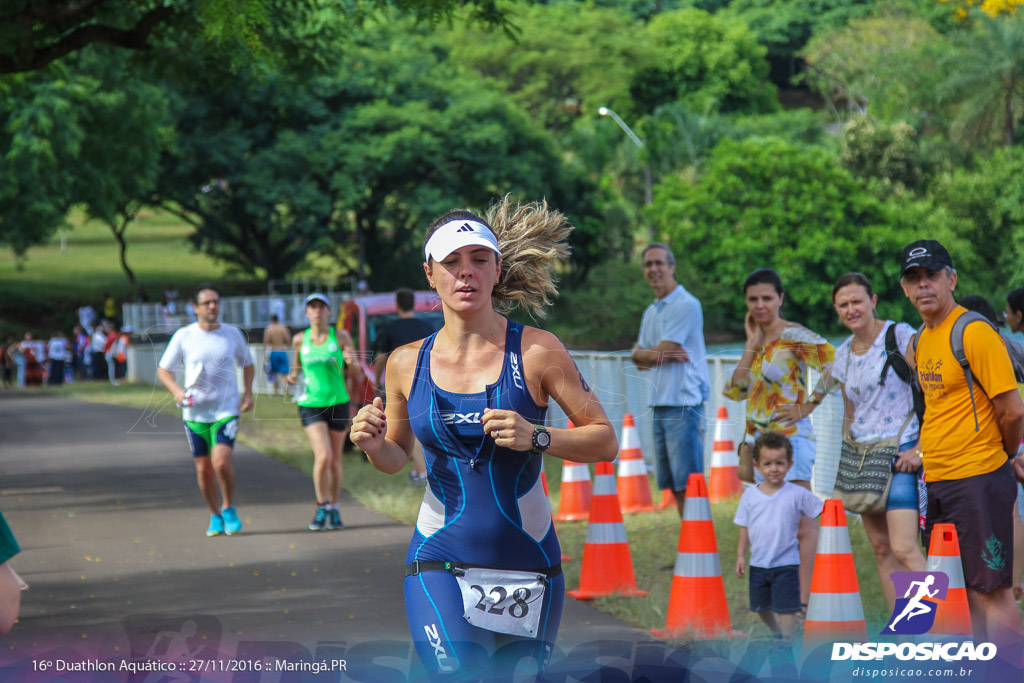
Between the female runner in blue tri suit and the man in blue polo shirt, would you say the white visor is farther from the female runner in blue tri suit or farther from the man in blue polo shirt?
the man in blue polo shirt

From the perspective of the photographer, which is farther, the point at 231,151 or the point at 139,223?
the point at 139,223

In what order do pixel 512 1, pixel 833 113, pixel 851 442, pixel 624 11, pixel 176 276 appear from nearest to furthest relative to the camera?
pixel 851 442 → pixel 512 1 → pixel 176 276 → pixel 833 113 → pixel 624 11

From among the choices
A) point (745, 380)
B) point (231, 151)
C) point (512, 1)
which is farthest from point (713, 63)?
point (745, 380)

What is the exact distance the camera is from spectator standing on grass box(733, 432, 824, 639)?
5633mm

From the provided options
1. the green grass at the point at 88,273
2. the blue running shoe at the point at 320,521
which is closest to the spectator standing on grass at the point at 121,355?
the green grass at the point at 88,273

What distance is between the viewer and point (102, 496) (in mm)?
11461

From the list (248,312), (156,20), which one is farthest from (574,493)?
(248,312)

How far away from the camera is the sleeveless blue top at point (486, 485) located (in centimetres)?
349

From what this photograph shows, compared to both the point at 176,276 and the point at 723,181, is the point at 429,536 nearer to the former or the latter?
the point at 723,181

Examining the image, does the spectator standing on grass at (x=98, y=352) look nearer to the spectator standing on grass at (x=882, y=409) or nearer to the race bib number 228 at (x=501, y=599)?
the spectator standing on grass at (x=882, y=409)

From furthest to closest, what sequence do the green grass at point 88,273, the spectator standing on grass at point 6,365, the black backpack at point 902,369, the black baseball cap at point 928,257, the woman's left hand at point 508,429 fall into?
the green grass at point 88,273
the spectator standing on grass at point 6,365
the black backpack at point 902,369
the black baseball cap at point 928,257
the woman's left hand at point 508,429

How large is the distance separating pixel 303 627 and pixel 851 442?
3.00 meters

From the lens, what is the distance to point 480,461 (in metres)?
3.48

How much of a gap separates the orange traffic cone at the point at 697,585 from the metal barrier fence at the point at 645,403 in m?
0.56
